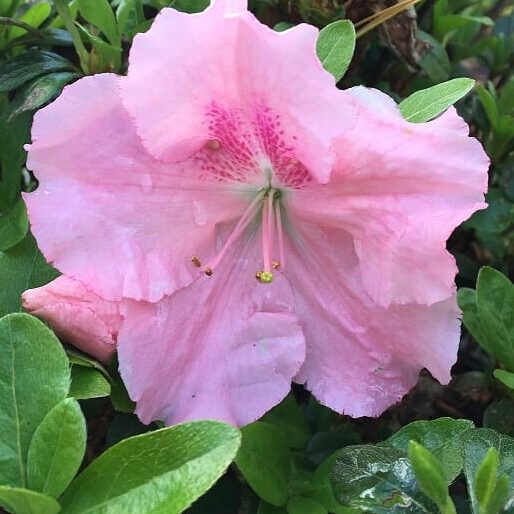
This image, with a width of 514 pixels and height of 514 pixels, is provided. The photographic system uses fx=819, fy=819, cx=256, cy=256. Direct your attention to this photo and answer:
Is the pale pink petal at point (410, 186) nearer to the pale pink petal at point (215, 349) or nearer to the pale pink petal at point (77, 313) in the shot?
the pale pink petal at point (215, 349)

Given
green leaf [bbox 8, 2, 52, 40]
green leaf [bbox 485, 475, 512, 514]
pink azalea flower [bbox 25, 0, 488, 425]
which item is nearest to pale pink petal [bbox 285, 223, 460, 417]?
pink azalea flower [bbox 25, 0, 488, 425]

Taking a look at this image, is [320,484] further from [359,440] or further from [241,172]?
[241,172]

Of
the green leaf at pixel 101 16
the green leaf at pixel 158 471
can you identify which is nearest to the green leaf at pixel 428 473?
the green leaf at pixel 158 471

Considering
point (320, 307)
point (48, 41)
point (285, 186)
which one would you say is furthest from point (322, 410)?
point (48, 41)

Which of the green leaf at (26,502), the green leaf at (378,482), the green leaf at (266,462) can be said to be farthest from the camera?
the green leaf at (266,462)

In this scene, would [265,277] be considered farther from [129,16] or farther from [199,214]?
[129,16]

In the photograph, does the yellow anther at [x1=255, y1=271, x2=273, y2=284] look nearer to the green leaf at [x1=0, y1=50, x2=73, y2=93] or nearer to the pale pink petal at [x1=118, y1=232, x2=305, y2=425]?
the pale pink petal at [x1=118, y1=232, x2=305, y2=425]

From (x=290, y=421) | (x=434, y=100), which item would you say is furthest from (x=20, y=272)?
(x=434, y=100)
